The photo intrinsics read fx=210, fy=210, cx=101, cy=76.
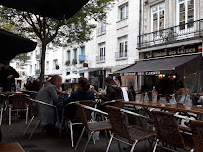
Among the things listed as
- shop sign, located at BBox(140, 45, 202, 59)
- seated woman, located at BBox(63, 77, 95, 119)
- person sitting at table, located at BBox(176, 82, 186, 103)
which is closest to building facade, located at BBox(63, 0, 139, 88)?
shop sign, located at BBox(140, 45, 202, 59)

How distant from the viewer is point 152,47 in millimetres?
14320

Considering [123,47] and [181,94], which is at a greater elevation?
[123,47]

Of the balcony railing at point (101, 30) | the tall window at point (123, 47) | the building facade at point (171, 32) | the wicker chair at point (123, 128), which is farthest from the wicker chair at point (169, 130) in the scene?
the balcony railing at point (101, 30)

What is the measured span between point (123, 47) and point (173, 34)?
5238 mm

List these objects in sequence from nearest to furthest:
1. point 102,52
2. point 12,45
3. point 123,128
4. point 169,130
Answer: point 12,45 → point 169,130 → point 123,128 → point 102,52

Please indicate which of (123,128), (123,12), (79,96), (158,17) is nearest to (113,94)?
(79,96)

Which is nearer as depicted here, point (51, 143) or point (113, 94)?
point (51, 143)

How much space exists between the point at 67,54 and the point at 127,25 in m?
11.7

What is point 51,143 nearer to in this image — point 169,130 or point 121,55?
point 169,130

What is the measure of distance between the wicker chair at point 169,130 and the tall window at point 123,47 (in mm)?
14527

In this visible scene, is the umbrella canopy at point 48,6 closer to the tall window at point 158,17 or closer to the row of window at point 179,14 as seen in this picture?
the row of window at point 179,14

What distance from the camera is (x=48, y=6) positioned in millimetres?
2449

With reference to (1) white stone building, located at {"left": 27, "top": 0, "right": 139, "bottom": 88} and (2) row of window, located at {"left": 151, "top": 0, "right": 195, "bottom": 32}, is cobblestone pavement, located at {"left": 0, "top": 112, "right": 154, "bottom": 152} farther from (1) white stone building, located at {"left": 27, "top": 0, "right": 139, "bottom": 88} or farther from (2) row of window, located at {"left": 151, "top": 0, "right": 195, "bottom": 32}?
(2) row of window, located at {"left": 151, "top": 0, "right": 195, "bottom": 32}

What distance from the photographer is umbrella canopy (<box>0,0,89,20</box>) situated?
2.34 metres
